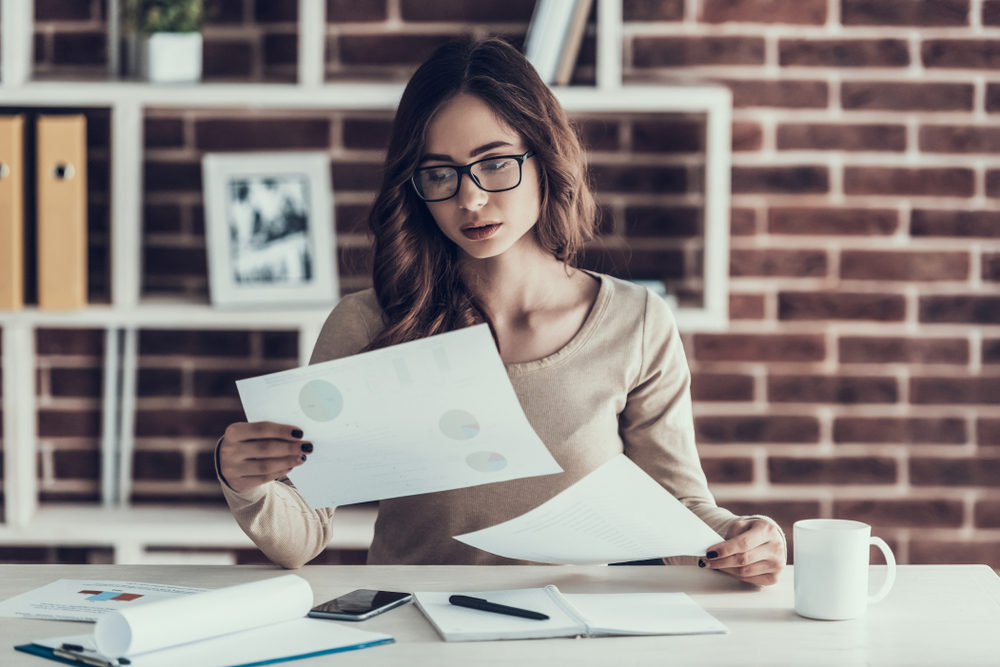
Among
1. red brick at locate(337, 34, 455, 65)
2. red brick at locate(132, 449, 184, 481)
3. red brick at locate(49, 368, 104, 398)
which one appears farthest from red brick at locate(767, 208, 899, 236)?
red brick at locate(49, 368, 104, 398)

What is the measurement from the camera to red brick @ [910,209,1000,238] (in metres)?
1.94

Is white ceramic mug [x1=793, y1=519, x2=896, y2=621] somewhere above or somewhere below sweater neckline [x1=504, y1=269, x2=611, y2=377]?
below

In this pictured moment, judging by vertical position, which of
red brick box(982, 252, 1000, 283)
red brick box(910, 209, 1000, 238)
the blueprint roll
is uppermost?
red brick box(910, 209, 1000, 238)

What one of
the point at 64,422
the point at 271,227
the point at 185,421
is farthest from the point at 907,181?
the point at 64,422

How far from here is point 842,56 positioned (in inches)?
75.4

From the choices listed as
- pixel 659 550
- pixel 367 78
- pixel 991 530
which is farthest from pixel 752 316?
pixel 659 550

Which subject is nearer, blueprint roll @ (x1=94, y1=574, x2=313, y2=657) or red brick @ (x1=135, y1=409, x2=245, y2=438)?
blueprint roll @ (x1=94, y1=574, x2=313, y2=657)

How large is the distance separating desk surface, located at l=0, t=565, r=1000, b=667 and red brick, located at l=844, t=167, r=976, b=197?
1059mm

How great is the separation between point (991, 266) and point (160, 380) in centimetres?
184

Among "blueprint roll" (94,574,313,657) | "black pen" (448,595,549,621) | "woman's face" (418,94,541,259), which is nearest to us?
"blueprint roll" (94,574,313,657)

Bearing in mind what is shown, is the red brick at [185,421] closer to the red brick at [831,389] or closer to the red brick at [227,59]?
the red brick at [227,59]

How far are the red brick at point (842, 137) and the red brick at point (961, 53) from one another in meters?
0.16

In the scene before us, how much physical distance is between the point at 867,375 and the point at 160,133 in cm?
163

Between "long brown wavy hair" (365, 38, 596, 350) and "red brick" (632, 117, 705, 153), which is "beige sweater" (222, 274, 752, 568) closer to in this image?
"long brown wavy hair" (365, 38, 596, 350)
